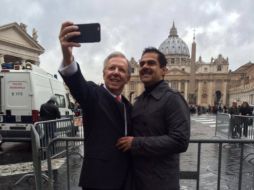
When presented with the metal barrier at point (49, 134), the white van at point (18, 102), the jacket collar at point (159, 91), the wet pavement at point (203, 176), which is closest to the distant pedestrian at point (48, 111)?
the white van at point (18, 102)

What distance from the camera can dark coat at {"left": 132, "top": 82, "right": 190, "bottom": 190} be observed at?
1874 millimetres

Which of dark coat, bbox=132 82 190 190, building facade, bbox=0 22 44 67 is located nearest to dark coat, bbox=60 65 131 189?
dark coat, bbox=132 82 190 190

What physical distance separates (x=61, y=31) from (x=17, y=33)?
55.0m

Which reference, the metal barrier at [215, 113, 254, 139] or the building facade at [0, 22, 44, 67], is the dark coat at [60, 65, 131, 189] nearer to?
the metal barrier at [215, 113, 254, 139]

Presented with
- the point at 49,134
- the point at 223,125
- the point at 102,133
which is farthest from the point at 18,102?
the point at 223,125

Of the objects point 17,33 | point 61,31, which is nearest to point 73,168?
point 61,31

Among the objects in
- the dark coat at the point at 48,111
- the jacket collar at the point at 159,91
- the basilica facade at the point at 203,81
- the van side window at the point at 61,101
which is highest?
the basilica facade at the point at 203,81

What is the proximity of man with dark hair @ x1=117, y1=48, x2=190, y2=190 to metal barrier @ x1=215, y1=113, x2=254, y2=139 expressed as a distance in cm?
805

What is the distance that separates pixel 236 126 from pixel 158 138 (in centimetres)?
928

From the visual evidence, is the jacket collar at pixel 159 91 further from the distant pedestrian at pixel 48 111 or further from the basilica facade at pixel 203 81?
the basilica facade at pixel 203 81

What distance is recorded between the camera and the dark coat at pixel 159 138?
1874mm

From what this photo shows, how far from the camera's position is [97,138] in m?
→ 1.95

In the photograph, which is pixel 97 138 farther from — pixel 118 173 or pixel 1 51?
pixel 1 51

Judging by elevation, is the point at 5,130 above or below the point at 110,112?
below
